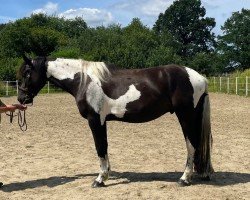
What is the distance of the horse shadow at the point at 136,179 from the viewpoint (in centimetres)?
546

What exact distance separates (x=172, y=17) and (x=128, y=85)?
211 feet

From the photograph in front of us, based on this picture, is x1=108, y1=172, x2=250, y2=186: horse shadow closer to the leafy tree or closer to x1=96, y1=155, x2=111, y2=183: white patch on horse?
x1=96, y1=155, x2=111, y2=183: white patch on horse

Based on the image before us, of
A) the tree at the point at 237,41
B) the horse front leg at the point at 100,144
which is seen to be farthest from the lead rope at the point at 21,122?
the tree at the point at 237,41

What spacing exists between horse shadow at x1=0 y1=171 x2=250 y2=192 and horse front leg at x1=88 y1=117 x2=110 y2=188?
147 millimetres

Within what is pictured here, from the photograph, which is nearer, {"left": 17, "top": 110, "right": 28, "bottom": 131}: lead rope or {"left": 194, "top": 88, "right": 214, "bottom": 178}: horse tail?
{"left": 194, "top": 88, "right": 214, "bottom": 178}: horse tail

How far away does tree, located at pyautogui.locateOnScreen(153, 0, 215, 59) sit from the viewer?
219 feet

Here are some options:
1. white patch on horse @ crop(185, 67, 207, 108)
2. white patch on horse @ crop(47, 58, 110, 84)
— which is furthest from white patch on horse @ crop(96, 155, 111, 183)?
white patch on horse @ crop(185, 67, 207, 108)

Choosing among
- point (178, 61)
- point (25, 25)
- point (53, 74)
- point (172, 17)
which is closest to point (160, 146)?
point (53, 74)

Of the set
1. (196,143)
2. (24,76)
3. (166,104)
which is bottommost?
(196,143)

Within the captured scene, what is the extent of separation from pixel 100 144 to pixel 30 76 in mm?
1373

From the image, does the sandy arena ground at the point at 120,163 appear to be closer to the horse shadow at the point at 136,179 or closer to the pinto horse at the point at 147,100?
the horse shadow at the point at 136,179

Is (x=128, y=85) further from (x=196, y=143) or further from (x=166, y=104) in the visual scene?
(x=196, y=143)

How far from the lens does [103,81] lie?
17.7 feet

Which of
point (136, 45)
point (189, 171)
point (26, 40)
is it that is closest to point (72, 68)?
point (189, 171)
